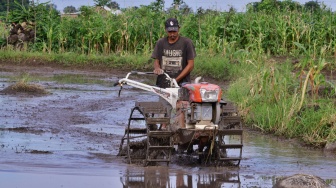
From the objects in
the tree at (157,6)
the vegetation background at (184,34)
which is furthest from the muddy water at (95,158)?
the tree at (157,6)

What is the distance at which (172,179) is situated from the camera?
9.71m

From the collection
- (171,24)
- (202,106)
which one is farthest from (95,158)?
(171,24)

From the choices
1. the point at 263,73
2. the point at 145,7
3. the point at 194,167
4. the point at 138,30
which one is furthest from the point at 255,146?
the point at 145,7

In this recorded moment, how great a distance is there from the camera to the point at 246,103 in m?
15.4

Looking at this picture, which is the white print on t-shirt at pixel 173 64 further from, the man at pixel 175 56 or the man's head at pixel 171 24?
the man's head at pixel 171 24

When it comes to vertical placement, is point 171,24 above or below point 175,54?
above

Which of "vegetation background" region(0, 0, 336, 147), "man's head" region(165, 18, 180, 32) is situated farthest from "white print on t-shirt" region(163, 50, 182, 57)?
"vegetation background" region(0, 0, 336, 147)

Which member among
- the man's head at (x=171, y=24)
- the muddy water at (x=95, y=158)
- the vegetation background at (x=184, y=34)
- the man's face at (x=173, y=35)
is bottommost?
the muddy water at (x=95, y=158)

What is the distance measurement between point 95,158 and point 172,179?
1.76 m

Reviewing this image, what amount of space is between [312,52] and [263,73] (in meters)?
9.70

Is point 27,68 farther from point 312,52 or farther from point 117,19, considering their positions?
point 312,52

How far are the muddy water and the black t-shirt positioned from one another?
1.40m

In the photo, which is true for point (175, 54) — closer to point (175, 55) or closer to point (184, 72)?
point (175, 55)

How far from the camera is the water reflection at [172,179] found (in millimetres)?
9398
